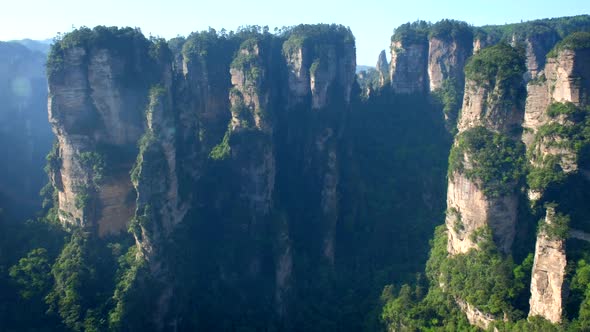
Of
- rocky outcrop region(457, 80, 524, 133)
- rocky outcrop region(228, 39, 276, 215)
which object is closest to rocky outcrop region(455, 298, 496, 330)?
rocky outcrop region(457, 80, 524, 133)

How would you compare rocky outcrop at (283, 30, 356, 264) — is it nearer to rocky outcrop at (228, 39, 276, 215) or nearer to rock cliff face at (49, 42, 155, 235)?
rocky outcrop at (228, 39, 276, 215)

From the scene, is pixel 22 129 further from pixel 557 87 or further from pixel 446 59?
pixel 557 87


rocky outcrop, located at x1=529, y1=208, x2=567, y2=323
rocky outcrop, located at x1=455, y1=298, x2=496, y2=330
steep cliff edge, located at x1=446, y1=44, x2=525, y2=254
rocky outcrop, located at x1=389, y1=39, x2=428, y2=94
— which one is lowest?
rocky outcrop, located at x1=455, y1=298, x2=496, y2=330

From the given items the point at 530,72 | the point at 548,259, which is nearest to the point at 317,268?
the point at 548,259

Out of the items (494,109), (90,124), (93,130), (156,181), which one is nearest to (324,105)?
(494,109)

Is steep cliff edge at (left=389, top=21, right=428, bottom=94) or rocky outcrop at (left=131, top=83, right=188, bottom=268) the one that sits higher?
steep cliff edge at (left=389, top=21, right=428, bottom=94)

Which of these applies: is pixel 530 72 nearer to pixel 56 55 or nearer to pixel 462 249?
pixel 462 249
